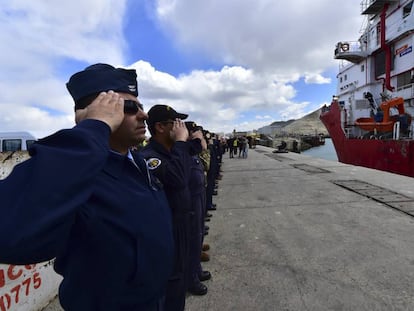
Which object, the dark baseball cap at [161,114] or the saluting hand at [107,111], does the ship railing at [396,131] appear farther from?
the saluting hand at [107,111]

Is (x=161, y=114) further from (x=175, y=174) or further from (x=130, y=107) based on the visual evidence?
(x=130, y=107)

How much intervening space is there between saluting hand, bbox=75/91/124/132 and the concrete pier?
2172mm

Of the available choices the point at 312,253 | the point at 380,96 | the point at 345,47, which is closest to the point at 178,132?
the point at 312,253

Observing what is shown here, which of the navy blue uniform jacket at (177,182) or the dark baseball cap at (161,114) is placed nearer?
the navy blue uniform jacket at (177,182)

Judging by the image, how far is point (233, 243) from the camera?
4082 millimetres

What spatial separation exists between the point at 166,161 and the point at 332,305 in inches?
77.0

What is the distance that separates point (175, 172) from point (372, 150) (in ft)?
50.0

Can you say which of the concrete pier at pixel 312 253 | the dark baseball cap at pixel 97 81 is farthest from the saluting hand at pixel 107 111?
the concrete pier at pixel 312 253

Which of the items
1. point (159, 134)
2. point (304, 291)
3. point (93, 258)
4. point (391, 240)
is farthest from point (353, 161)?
point (93, 258)

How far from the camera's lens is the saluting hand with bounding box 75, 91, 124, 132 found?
0.99 m

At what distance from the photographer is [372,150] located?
14414mm

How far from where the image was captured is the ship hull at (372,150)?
11983 millimetres

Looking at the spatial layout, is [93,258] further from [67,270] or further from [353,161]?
[353,161]

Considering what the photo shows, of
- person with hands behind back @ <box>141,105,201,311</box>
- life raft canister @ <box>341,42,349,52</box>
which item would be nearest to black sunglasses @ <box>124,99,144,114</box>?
person with hands behind back @ <box>141,105,201,311</box>
